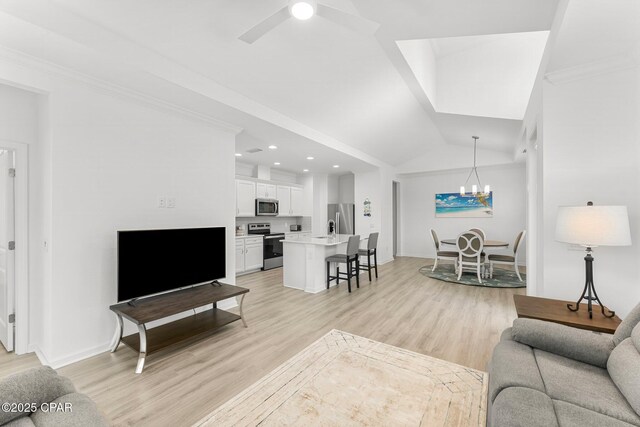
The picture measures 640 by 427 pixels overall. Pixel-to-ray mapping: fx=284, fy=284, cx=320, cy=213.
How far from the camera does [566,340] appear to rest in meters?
1.70

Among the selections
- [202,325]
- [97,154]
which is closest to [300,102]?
[97,154]

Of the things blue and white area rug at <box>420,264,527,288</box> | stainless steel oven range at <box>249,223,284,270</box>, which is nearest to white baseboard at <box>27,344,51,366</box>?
stainless steel oven range at <box>249,223,284,270</box>

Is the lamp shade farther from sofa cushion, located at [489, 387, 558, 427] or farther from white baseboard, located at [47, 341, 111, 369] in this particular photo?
white baseboard, located at [47, 341, 111, 369]

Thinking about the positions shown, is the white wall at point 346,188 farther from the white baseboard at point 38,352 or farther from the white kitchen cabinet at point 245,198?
the white baseboard at point 38,352

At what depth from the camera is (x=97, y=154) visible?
2680 millimetres

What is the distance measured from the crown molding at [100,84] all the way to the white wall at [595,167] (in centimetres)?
357

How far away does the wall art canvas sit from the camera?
7333mm

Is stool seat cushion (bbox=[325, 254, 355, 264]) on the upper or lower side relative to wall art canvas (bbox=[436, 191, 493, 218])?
lower

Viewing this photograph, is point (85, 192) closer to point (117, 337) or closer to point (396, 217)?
point (117, 337)

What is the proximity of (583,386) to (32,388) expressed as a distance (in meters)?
2.55

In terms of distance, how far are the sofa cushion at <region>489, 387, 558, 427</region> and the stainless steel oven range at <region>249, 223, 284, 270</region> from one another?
215 inches

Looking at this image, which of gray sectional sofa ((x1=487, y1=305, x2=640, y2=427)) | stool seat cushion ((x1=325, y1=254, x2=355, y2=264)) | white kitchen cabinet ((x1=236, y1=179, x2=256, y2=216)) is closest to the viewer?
gray sectional sofa ((x1=487, y1=305, x2=640, y2=427))

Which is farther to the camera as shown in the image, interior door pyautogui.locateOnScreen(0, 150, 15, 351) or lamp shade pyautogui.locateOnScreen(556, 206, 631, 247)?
interior door pyautogui.locateOnScreen(0, 150, 15, 351)

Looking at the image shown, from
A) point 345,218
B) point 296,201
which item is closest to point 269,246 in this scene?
point 296,201
